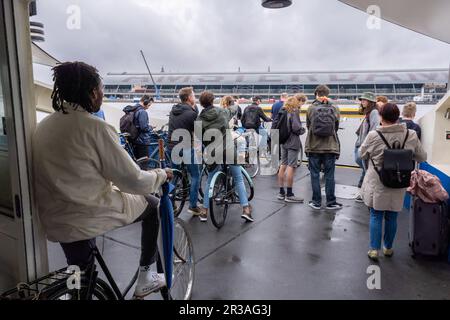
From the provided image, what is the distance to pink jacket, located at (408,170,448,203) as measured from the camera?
9.12ft

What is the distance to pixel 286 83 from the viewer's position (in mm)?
32625

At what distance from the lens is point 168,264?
1881 millimetres

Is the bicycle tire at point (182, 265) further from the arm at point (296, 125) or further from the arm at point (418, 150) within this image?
the arm at point (296, 125)

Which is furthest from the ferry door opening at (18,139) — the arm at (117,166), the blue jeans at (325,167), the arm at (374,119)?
the arm at (374,119)

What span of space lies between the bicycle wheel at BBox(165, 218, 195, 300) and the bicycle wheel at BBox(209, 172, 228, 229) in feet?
3.71

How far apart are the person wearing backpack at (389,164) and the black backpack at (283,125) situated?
1.53m

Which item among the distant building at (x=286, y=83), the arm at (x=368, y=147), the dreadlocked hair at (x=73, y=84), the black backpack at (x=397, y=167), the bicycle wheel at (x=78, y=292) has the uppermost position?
the distant building at (x=286, y=83)

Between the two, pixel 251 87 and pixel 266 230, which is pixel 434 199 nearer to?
pixel 266 230

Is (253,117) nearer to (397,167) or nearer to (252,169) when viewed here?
(252,169)

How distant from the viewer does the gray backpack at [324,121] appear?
386cm

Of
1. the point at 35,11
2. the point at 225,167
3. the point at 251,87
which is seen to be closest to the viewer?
the point at 35,11

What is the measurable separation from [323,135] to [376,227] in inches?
53.5
